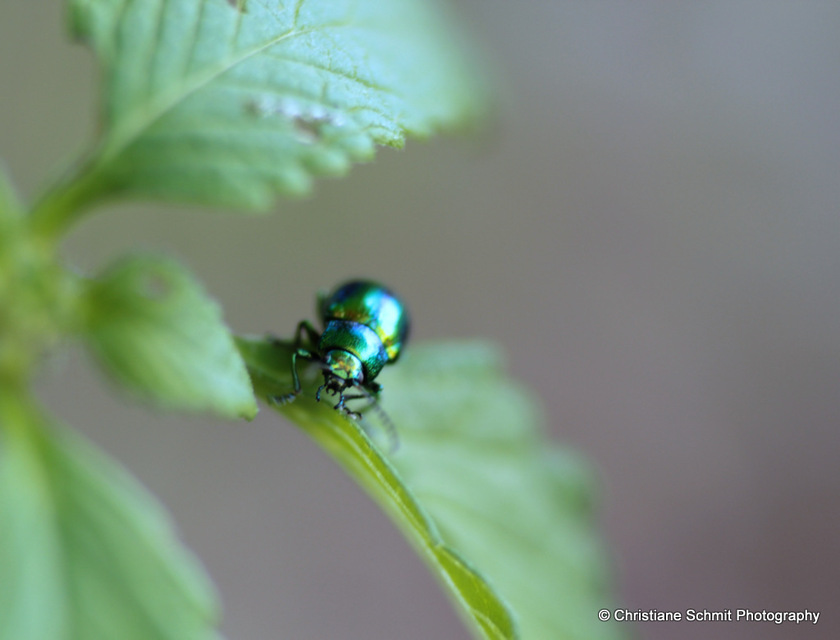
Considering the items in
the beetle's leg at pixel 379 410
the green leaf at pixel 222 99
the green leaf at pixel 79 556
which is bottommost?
the green leaf at pixel 79 556

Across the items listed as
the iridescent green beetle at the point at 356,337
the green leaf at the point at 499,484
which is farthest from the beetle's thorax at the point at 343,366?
the green leaf at the point at 499,484

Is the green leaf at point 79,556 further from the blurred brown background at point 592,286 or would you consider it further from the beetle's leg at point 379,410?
the blurred brown background at point 592,286

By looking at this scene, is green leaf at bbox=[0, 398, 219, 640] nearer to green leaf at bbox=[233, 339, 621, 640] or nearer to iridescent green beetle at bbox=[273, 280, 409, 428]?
iridescent green beetle at bbox=[273, 280, 409, 428]

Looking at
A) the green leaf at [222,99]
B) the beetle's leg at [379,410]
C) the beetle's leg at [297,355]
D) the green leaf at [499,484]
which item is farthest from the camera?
the green leaf at [499,484]

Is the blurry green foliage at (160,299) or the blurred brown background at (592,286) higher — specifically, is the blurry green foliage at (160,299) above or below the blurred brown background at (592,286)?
below

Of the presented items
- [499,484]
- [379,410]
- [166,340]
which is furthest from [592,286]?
[166,340]

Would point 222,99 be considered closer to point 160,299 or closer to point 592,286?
point 160,299

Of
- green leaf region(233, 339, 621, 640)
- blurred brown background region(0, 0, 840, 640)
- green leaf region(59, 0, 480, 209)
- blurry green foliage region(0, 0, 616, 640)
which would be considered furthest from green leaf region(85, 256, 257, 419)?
blurred brown background region(0, 0, 840, 640)

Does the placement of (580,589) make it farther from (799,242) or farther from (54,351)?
(799,242)
